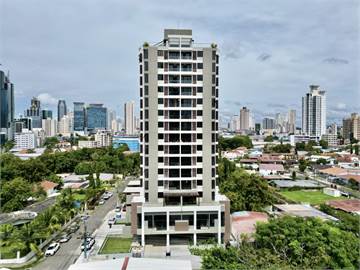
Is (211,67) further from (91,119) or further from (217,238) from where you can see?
(91,119)

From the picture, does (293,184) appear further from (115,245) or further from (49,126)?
(49,126)

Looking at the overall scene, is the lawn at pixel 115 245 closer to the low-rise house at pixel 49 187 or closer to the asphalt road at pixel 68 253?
the asphalt road at pixel 68 253

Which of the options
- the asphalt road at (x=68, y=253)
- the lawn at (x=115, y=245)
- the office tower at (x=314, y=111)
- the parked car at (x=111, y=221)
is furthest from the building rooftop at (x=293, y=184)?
the office tower at (x=314, y=111)

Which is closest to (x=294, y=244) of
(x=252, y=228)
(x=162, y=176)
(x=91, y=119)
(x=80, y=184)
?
(x=252, y=228)

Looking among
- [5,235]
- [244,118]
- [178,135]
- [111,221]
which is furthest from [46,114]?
[178,135]

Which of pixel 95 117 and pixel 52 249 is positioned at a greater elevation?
pixel 95 117

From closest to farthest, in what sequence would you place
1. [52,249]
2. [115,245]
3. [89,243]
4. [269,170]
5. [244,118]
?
[52,249] → [89,243] → [115,245] → [269,170] → [244,118]

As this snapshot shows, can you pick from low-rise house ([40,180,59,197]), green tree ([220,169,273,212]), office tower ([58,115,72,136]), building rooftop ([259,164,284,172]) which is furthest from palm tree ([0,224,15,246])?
office tower ([58,115,72,136])
